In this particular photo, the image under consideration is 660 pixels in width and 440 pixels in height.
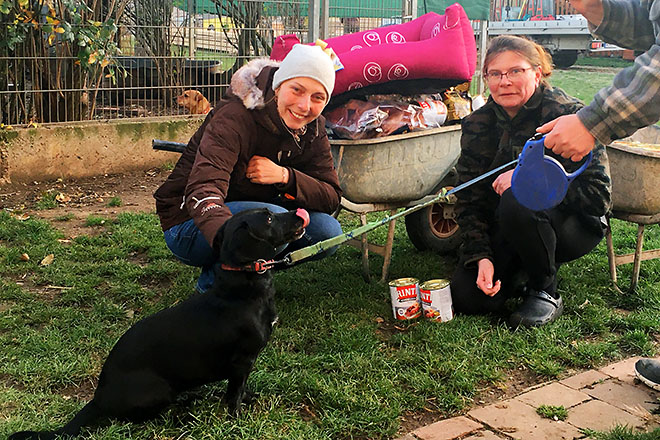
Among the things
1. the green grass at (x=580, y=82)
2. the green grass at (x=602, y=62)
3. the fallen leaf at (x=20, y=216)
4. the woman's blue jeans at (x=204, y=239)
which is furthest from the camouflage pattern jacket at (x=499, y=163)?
A: the green grass at (x=602, y=62)

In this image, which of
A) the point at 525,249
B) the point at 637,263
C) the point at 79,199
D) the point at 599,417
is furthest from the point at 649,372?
the point at 79,199

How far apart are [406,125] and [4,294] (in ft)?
8.19

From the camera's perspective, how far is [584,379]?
10.4 ft

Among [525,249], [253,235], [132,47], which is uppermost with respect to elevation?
[132,47]

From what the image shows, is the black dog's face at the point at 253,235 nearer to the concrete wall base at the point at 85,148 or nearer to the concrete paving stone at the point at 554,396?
the concrete paving stone at the point at 554,396

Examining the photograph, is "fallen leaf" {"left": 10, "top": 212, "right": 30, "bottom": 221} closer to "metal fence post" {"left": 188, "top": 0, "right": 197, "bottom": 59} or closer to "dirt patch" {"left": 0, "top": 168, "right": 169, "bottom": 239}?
"dirt patch" {"left": 0, "top": 168, "right": 169, "bottom": 239}

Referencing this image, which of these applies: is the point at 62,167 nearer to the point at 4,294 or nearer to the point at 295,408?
the point at 4,294

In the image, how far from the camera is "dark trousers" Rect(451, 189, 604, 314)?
3.61m

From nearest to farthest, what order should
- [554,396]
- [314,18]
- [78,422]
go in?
[78,422], [554,396], [314,18]

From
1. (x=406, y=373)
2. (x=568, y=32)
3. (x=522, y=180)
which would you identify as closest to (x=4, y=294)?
(x=406, y=373)

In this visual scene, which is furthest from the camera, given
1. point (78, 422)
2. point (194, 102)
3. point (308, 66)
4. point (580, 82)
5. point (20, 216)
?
point (580, 82)

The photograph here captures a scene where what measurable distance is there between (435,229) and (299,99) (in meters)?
2.07

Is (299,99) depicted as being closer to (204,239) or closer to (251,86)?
(251,86)

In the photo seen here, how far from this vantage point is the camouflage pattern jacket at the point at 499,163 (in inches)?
142
